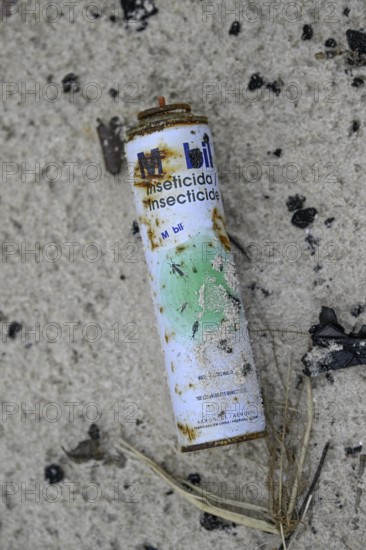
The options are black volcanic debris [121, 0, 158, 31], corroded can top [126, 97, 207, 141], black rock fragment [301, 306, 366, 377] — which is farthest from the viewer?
black volcanic debris [121, 0, 158, 31]

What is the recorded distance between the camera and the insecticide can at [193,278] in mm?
1367

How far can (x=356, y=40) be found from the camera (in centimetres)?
154

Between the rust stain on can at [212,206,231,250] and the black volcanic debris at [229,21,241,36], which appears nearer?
the rust stain on can at [212,206,231,250]

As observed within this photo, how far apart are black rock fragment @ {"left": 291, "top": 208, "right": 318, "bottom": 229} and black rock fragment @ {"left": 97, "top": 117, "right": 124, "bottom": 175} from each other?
0.47 metres

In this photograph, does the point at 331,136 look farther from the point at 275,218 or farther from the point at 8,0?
the point at 8,0

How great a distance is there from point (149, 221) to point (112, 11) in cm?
63

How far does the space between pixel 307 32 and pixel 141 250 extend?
0.68 meters

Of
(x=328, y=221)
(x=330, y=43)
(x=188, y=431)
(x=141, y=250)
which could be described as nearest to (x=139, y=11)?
(x=330, y=43)

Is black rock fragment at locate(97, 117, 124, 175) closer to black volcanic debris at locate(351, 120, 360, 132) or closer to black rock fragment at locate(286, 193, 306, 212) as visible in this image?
black rock fragment at locate(286, 193, 306, 212)

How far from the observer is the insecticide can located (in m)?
1.37

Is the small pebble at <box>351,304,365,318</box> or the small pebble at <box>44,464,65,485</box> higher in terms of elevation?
the small pebble at <box>351,304,365,318</box>

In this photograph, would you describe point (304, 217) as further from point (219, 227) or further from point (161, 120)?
point (161, 120)

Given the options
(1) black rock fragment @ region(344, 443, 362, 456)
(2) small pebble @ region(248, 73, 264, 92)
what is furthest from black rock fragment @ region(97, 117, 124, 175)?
(1) black rock fragment @ region(344, 443, 362, 456)

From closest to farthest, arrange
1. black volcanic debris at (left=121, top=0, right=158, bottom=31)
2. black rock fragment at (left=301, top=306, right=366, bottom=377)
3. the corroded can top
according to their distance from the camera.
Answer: the corroded can top
black rock fragment at (left=301, top=306, right=366, bottom=377)
black volcanic debris at (left=121, top=0, right=158, bottom=31)
